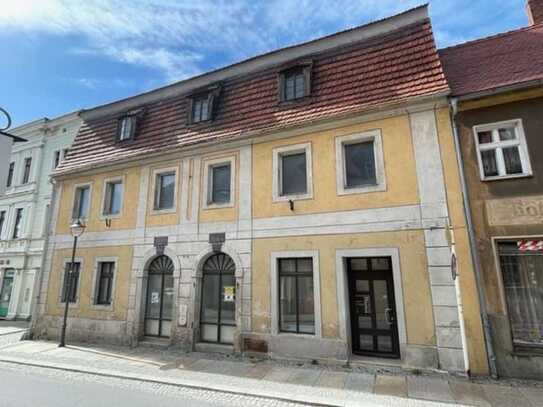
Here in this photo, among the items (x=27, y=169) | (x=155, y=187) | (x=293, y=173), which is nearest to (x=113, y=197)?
(x=155, y=187)

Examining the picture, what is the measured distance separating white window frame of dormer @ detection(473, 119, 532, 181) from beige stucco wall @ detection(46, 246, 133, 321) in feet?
36.5

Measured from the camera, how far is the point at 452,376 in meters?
6.75

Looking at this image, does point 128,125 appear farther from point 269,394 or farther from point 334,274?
point 269,394

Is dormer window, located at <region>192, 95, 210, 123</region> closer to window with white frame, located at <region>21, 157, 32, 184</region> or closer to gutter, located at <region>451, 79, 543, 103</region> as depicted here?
gutter, located at <region>451, 79, 543, 103</region>

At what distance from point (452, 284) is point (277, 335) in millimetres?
4541

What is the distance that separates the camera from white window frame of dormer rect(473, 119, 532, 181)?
7.26m

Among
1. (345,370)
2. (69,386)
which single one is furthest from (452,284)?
(69,386)

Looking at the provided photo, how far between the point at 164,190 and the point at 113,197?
249 centimetres

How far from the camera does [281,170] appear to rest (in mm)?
9695

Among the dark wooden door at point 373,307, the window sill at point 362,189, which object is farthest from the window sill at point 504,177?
the dark wooden door at point 373,307

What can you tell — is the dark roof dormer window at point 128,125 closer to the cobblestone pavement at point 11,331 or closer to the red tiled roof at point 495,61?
the cobblestone pavement at point 11,331

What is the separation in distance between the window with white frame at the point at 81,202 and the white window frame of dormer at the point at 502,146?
13548 mm

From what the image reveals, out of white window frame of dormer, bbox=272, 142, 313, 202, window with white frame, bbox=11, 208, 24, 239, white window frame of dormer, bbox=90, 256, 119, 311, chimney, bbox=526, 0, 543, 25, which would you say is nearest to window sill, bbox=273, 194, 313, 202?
white window frame of dormer, bbox=272, 142, 313, 202

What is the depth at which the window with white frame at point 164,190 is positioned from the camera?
1124 cm
